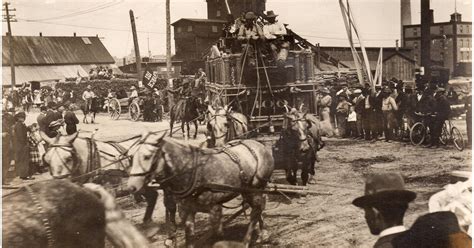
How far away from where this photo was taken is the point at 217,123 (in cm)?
520

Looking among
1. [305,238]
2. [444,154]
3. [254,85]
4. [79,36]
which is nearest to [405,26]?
[444,154]

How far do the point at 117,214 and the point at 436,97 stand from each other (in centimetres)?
420

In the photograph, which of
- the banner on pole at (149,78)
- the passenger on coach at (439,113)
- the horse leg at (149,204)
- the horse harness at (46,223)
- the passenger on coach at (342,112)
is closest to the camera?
the horse harness at (46,223)

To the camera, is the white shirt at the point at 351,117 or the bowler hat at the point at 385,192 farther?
the white shirt at the point at 351,117

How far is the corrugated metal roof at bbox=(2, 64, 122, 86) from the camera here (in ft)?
14.3

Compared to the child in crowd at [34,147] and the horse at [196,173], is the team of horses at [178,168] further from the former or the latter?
the child in crowd at [34,147]

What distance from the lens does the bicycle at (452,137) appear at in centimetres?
488

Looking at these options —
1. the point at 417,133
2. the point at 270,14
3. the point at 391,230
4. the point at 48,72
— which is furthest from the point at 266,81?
the point at 391,230

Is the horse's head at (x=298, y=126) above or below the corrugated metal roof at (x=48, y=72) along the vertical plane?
below

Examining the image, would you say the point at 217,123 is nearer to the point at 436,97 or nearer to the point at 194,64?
the point at 194,64

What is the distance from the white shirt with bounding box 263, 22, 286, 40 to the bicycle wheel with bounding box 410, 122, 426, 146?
211cm

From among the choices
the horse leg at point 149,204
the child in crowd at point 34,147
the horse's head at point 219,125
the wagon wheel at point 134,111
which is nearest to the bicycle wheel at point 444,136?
the horse's head at point 219,125

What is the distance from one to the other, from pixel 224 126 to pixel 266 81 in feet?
2.58

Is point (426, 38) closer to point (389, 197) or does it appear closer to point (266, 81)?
point (266, 81)
